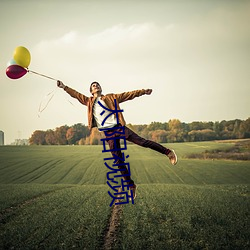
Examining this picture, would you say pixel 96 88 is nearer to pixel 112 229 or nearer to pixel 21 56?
pixel 21 56

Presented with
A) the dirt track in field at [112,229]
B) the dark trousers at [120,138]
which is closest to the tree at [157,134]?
the dirt track in field at [112,229]

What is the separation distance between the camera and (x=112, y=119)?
6.18 meters

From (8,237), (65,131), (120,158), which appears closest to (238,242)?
(120,158)

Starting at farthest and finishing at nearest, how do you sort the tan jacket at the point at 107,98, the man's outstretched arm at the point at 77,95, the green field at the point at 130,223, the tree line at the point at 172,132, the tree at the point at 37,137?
the tree at the point at 37,137, the tree line at the point at 172,132, the green field at the point at 130,223, the man's outstretched arm at the point at 77,95, the tan jacket at the point at 107,98

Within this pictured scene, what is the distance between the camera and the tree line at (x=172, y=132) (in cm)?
4447

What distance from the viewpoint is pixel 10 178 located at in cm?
3020

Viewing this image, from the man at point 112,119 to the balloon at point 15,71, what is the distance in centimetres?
133

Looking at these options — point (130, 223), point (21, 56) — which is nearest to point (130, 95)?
point (21, 56)

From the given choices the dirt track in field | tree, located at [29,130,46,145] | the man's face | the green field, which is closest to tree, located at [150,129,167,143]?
tree, located at [29,130,46,145]

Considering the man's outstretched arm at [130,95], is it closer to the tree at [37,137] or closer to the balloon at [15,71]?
the balloon at [15,71]

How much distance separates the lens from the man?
609cm

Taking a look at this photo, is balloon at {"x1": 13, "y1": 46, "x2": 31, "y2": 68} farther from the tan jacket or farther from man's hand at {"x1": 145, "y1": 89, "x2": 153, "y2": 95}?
man's hand at {"x1": 145, "y1": 89, "x2": 153, "y2": 95}

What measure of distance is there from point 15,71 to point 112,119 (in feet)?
9.34

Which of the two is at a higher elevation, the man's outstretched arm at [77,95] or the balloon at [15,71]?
the balloon at [15,71]
